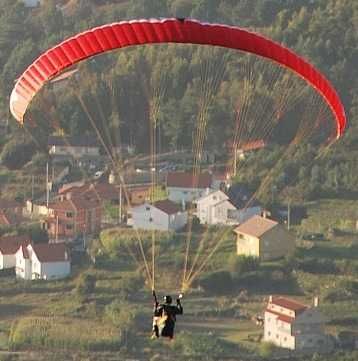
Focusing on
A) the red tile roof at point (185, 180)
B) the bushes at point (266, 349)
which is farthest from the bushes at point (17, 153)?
the bushes at point (266, 349)

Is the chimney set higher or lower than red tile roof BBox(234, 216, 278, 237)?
higher

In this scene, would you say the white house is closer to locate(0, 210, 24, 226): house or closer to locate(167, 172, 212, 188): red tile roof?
locate(167, 172, 212, 188): red tile roof

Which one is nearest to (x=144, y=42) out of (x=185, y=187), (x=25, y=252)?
(x=25, y=252)

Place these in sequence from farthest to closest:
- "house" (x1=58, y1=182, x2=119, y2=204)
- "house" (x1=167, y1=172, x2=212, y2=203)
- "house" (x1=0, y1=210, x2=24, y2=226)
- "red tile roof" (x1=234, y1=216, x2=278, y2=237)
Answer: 1. "house" (x1=167, y1=172, x2=212, y2=203)
2. "house" (x1=58, y1=182, x2=119, y2=204)
3. "house" (x1=0, y1=210, x2=24, y2=226)
4. "red tile roof" (x1=234, y1=216, x2=278, y2=237)

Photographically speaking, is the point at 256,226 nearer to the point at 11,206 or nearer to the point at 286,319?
the point at 11,206

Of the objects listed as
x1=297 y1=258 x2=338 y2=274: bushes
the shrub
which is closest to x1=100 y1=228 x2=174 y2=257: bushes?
the shrub

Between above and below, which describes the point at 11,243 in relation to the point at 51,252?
above

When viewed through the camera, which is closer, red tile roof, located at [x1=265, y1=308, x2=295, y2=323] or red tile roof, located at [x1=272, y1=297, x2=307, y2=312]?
red tile roof, located at [x1=265, y1=308, x2=295, y2=323]
